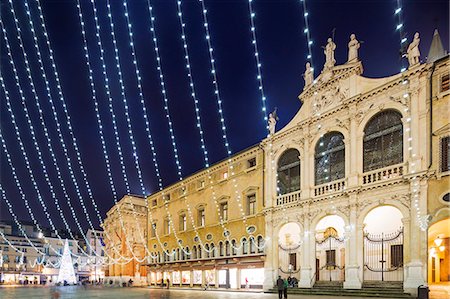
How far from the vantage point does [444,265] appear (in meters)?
26.8

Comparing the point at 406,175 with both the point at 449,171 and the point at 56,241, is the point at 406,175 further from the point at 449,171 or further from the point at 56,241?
the point at 56,241

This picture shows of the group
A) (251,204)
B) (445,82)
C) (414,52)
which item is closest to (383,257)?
(445,82)

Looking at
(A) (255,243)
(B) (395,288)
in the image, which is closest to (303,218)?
(A) (255,243)

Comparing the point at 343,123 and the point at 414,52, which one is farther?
the point at 343,123

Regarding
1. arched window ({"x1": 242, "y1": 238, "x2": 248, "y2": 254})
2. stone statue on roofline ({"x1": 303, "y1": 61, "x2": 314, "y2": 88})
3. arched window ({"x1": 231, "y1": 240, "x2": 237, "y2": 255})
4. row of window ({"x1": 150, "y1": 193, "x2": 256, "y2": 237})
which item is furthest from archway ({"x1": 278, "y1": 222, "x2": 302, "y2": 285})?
stone statue on roofline ({"x1": 303, "y1": 61, "x2": 314, "y2": 88})

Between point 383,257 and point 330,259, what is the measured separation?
4715mm

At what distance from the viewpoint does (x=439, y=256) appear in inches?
1050

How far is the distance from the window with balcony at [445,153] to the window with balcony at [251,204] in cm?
1608

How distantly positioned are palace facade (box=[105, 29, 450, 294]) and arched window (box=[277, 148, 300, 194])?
0.08 meters

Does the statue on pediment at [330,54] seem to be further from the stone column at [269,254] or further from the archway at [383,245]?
the stone column at [269,254]

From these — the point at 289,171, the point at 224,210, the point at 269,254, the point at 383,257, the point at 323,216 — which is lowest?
the point at 269,254

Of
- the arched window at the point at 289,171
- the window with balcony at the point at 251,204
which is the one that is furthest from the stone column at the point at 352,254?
the window with balcony at the point at 251,204

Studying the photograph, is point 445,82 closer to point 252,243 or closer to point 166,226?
point 252,243

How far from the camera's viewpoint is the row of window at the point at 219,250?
3277 cm
